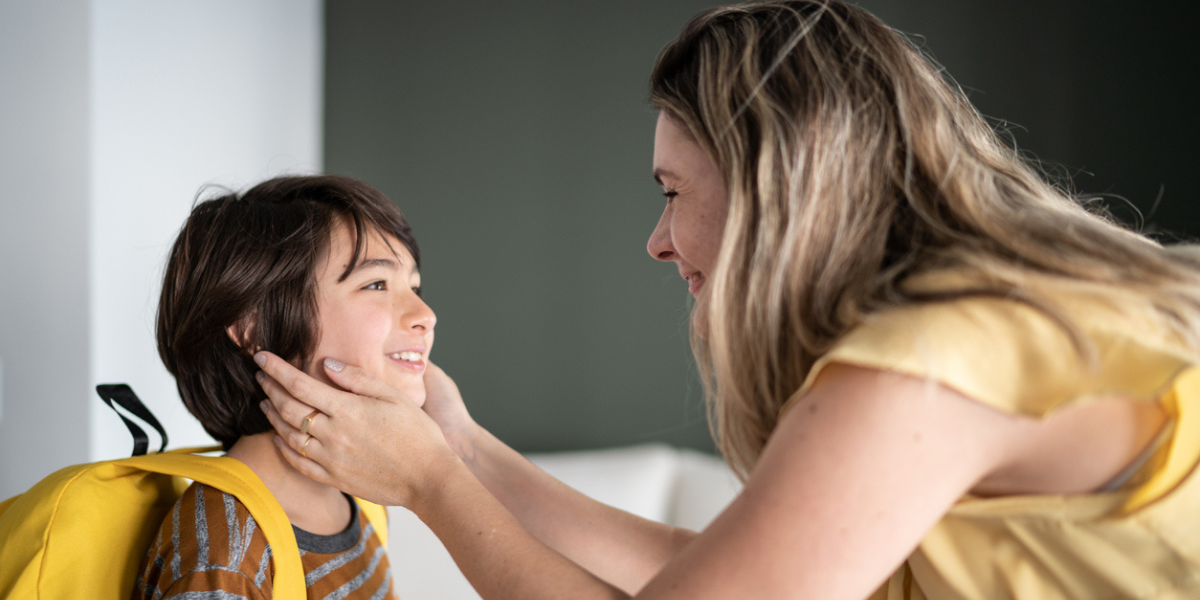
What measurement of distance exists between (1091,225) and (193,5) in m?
1.49

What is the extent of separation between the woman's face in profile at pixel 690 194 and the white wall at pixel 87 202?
872 mm

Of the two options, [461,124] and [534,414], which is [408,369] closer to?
[534,414]

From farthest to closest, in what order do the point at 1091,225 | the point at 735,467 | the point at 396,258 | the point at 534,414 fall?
the point at 534,414
the point at 396,258
the point at 735,467
the point at 1091,225

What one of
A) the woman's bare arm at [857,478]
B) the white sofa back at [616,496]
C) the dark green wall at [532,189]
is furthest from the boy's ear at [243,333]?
the dark green wall at [532,189]

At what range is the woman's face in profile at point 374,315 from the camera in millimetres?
974

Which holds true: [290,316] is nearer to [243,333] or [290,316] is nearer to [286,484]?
[243,333]

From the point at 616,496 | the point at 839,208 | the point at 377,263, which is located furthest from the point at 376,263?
the point at 616,496

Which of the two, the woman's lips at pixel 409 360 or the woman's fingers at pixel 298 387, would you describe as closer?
the woman's fingers at pixel 298 387

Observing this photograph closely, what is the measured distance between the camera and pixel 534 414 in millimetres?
2004

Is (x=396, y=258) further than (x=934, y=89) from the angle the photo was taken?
Yes

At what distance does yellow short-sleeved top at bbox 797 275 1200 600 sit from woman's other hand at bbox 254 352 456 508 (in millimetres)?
450

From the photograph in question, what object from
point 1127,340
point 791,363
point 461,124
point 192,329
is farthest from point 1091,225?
point 461,124

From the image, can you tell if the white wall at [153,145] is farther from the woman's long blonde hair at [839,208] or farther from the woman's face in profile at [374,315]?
the woman's long blonde hair at [839,208]

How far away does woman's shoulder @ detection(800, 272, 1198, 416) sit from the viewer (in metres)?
0.51
